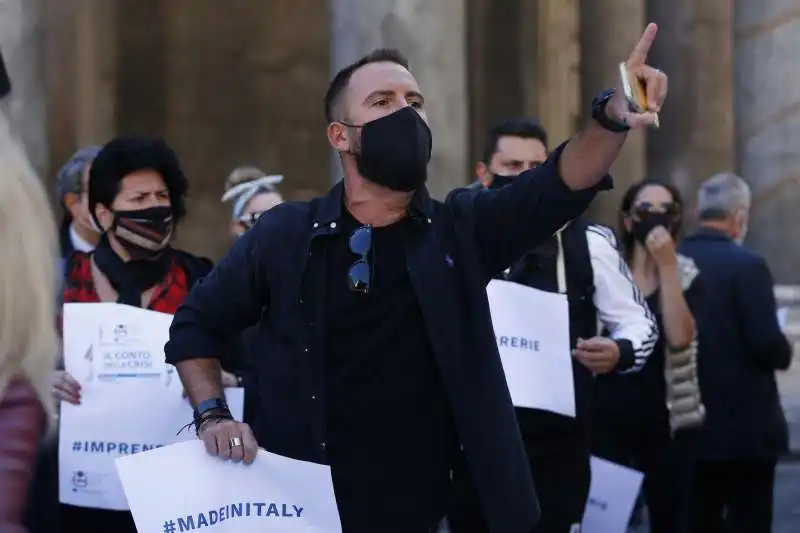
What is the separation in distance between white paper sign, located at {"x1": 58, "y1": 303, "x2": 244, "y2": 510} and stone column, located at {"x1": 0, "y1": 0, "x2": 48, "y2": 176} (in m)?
4.25

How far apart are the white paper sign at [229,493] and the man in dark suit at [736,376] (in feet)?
11.2

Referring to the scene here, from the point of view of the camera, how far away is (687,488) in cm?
605

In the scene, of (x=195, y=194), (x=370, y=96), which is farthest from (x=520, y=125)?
(x=195, y=194)

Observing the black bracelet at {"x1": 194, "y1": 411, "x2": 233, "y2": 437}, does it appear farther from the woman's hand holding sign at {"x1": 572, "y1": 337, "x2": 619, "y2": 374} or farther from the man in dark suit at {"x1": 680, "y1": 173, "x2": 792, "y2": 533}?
the man in dark suit at {"x1": 680, "y1": 173, "x2": 792, "y2": 533}

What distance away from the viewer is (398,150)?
11.2ft

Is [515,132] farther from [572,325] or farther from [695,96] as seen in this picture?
[695,96]

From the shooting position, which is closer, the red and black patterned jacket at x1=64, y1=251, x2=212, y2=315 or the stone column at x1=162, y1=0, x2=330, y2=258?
the red and black patterned jacket at x1=64, y1=251, x2=212, y2=315

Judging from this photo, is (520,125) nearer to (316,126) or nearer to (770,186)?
(770,186)

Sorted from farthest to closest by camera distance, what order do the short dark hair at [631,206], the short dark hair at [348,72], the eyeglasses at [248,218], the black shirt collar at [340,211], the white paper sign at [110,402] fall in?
the short dark hair at [631,206], the eyeglasses at [248,218], the white paper sign at [110,402], the short dark hair at [348,72], the black shirt collar at [340,211]

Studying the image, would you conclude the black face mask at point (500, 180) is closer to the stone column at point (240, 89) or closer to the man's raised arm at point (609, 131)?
the man's raised arm at point (609, 131)

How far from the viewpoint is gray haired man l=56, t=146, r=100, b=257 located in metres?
5.42

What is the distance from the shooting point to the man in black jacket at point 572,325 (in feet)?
15.6

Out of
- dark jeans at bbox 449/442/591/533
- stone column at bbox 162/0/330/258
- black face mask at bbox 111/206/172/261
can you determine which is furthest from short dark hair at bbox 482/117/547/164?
stone column at bbox 162/0/330/258

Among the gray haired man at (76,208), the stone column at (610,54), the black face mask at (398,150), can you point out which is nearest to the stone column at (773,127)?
the stone column at (610,54)
